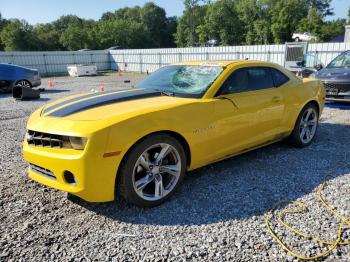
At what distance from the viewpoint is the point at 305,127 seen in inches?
216

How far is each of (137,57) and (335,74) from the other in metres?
21.9

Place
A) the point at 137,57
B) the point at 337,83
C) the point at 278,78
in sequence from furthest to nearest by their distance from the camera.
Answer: the point at 137,57 < the point at 337,83 < the point at 278,78

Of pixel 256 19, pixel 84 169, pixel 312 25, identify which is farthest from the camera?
pixel 256 19

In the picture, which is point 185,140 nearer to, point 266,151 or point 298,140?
point 266,151

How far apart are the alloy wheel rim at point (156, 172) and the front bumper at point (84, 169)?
0.30 meters

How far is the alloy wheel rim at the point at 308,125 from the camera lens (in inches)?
214

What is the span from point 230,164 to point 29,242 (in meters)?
2.83

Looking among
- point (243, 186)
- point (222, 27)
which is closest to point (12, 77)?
point (243, 186)

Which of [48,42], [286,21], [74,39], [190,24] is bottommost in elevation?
[48,42]

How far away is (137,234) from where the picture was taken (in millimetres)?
3025

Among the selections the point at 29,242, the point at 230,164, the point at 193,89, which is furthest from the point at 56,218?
the point at 230,164

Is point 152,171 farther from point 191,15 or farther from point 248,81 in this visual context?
point 191,15

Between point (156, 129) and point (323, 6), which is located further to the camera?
point (323, 6)

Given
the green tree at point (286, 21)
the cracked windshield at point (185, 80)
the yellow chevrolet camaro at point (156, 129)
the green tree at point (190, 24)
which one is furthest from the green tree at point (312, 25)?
the cracked windshield at point (185, 80)
